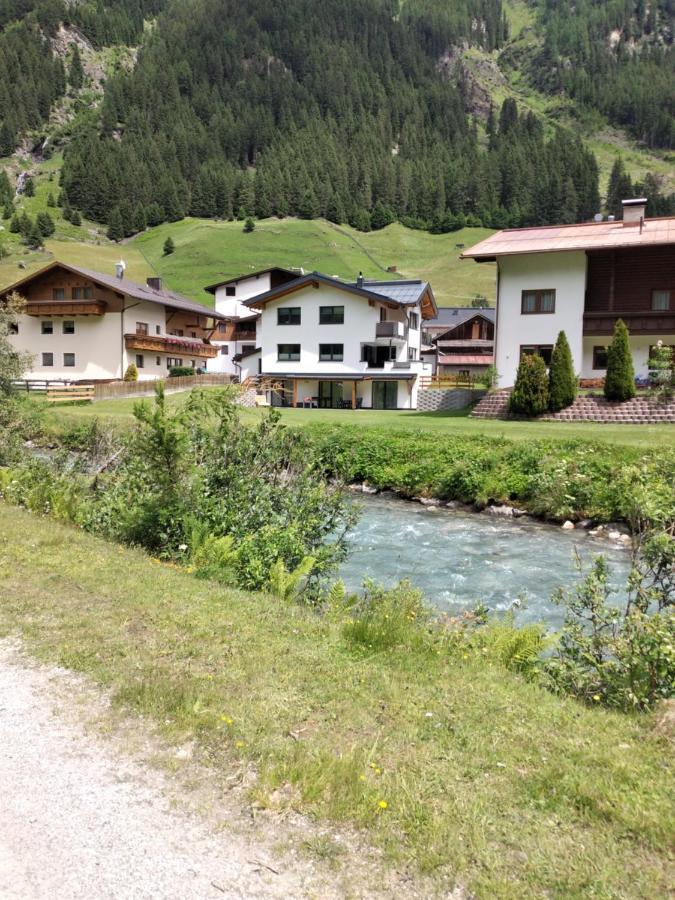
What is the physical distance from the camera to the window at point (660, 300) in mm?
36375

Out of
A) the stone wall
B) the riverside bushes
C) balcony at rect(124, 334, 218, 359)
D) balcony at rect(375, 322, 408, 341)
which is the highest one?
balcony at rect(375, 322, 408, 341)

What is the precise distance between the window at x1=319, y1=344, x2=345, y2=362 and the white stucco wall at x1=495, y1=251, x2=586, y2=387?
51.3 ft

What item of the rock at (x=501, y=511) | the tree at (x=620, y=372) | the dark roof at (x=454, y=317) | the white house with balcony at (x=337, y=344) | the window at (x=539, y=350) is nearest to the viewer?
the rock at (x=501, y=511)

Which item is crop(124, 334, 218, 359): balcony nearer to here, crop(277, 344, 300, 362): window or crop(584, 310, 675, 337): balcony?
crop(277, 344, 300, 362): window

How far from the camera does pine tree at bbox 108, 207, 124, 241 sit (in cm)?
14550

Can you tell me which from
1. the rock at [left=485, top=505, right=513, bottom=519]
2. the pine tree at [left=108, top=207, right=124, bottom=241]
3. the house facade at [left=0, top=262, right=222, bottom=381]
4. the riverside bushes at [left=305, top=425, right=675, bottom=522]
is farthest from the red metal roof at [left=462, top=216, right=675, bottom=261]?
the pine tree at [left=108, top=207, right=124, bottom=241]

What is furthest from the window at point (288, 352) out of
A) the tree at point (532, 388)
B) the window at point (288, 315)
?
the tree at point (532, 388)

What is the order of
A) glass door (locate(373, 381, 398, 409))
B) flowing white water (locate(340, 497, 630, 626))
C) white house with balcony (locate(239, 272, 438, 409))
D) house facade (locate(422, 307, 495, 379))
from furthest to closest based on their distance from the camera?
1. house facade (locate(422, 307, 495, 379))
2. glass door (locate(373, 381, 398, 409))
3. white house with balcony (locate(239, 272, 438, 409))
4. flowing white water (locate(340, 497, 630, 626))

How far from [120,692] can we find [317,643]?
2.12 metres

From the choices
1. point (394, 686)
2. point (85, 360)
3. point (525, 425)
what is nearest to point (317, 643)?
point (394, 686)

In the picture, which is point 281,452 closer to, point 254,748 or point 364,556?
point 364,556

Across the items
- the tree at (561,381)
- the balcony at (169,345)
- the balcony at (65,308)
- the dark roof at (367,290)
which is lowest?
the tree at (561,381)

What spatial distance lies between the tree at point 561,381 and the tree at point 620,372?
1781 mm

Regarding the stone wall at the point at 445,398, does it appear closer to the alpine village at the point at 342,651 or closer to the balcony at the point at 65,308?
the alpine village at the point at 342,651
